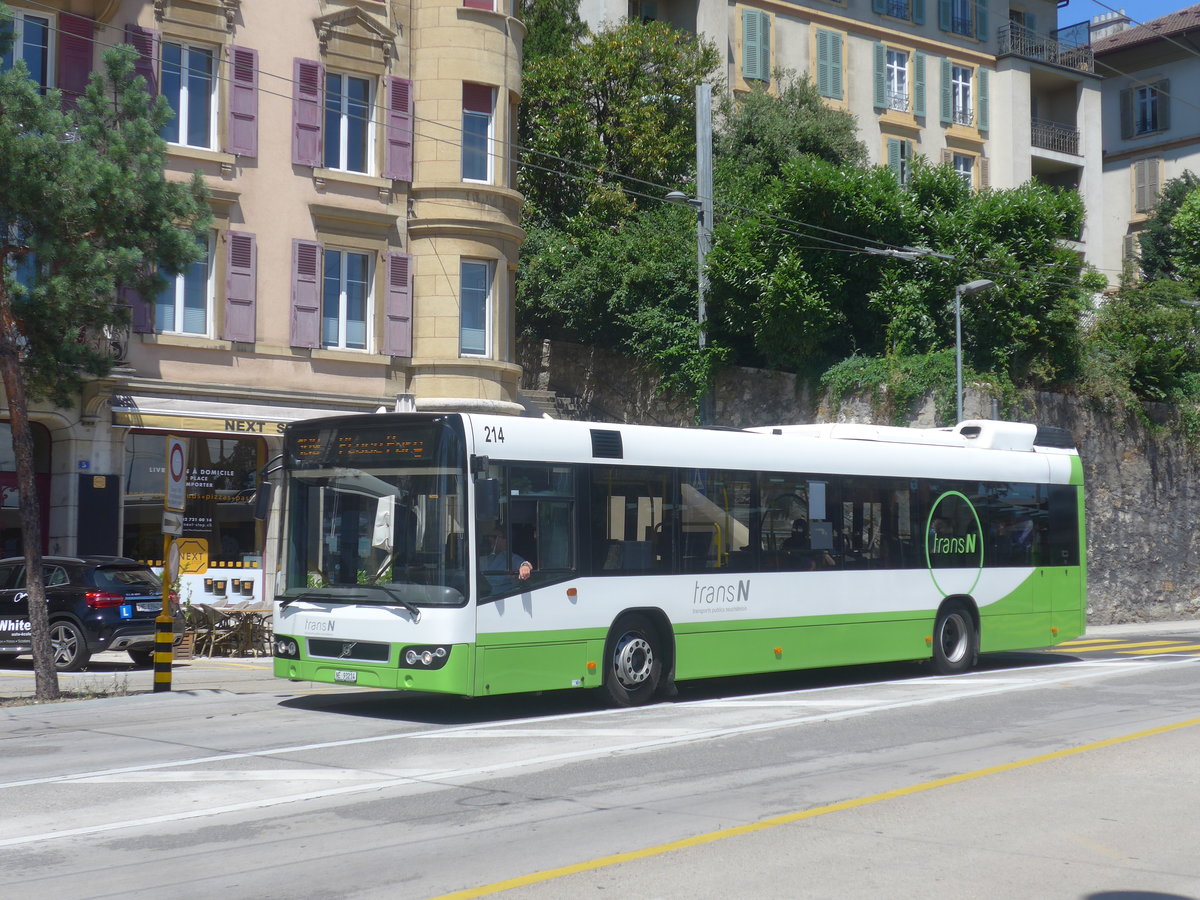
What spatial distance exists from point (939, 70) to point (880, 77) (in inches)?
111

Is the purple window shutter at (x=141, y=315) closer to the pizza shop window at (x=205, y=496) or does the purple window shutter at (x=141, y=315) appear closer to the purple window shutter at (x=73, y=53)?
the pizza shop window at (x=205, y=496)

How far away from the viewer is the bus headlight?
11.9 metres

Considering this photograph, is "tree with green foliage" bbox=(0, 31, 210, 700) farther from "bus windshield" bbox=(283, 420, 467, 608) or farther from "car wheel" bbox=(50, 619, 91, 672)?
"car wheel" bbox=(50, 619, 91, 672)

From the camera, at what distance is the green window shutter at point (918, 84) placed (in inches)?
1711

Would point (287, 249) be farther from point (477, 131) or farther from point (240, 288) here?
point (477, 131)

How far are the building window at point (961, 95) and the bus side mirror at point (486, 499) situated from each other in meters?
36.3

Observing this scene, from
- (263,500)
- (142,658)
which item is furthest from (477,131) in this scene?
(263,500)

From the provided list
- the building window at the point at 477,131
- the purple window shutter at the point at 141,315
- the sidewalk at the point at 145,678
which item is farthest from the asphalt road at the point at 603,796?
the building window at the point at 477,131

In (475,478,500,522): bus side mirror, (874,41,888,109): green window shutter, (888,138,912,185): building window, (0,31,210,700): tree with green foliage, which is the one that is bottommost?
(475,478,500,522): bus side mirror

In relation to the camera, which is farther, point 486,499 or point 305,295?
point 305,295

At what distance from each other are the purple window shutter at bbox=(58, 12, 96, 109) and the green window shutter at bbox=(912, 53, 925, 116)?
27796 millimetres

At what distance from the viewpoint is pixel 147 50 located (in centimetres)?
2367

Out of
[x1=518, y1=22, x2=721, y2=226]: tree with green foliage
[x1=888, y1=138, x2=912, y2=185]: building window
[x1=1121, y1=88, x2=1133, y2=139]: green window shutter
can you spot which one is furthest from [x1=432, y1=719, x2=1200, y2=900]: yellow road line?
[x1=1121, y1=88, x2=1133, y2=139]: green window shutter

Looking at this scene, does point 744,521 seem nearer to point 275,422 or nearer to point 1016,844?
point 1016,844
